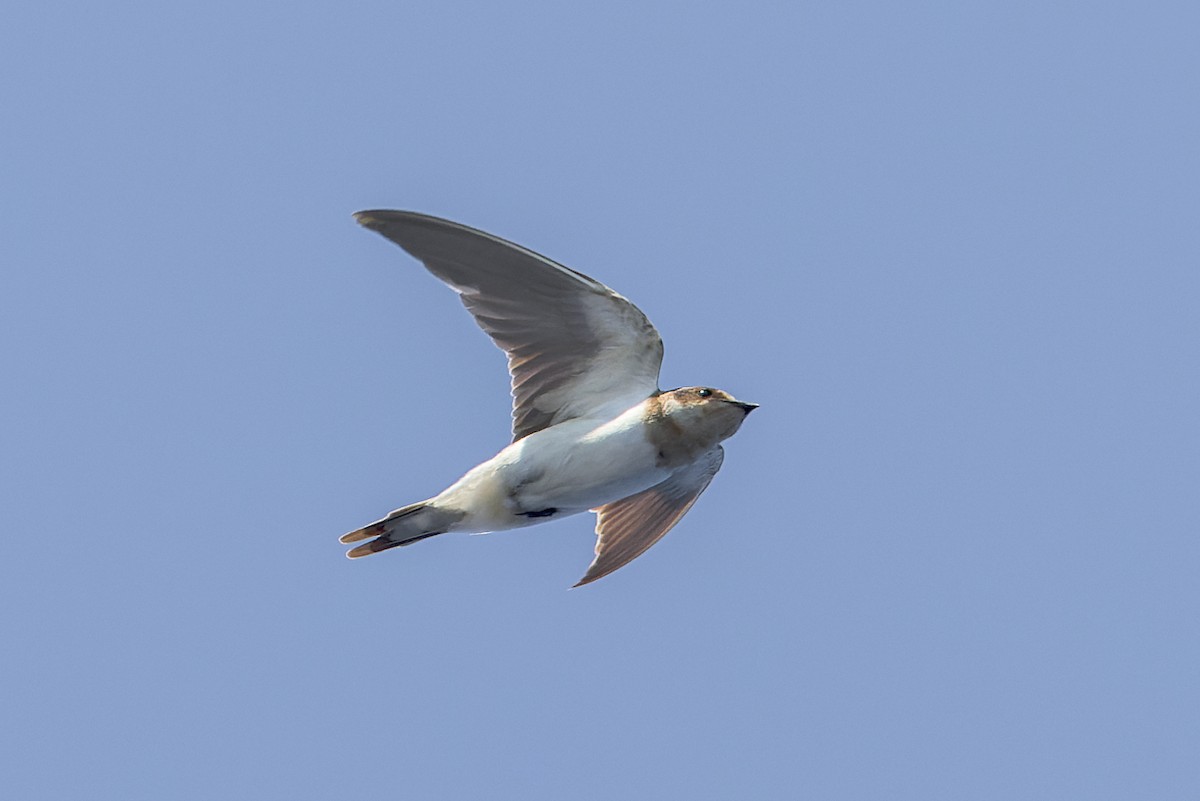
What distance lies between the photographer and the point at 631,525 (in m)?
12.5

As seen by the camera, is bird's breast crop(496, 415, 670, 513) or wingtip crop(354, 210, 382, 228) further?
bird's breast crop(496, 415, 670, 513)

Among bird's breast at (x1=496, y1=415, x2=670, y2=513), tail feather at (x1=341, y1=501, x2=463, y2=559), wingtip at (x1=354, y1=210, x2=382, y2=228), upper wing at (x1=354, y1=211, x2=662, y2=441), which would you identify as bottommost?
tail feather at (x1=341, y1=501, x2=463, y2=559)

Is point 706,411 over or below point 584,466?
over

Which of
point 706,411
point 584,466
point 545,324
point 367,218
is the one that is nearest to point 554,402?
point 545,324

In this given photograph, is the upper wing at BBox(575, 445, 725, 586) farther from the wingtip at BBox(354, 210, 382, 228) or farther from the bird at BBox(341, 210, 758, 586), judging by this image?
the wingtip at BBox(354, 210, 382, 228)

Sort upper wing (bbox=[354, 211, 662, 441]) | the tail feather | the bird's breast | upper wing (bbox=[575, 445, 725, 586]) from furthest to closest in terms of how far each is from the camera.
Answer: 1. upper wing (bbox=[575, 445, 725, 586])
2. the tail feather
3. the bird's breast
4. upper wing (bbox=[354, 211, 662, 441])

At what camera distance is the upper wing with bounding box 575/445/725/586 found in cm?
1235

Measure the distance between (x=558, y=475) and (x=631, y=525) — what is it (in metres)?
1.29

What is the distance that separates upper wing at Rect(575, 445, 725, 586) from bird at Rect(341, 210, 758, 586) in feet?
1.97

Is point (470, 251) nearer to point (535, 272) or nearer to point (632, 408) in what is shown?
point (535, 272)

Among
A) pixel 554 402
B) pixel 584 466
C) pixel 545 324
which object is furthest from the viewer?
pixel 554 402

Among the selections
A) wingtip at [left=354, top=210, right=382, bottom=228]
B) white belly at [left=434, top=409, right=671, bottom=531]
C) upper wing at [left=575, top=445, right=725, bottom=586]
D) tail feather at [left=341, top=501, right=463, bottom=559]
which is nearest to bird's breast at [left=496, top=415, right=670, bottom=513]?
white belly at [left=434, top=409, right=671, bottom=531]

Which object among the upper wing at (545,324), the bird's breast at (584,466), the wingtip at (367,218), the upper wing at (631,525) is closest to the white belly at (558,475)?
the bird's breast at (584,466)

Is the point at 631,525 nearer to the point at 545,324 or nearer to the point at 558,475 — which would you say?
the point at 558,475
